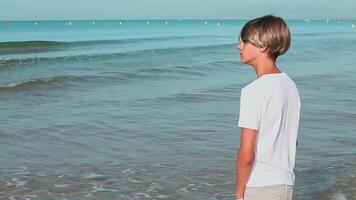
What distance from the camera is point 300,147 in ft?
25.6

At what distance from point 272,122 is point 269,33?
43cm

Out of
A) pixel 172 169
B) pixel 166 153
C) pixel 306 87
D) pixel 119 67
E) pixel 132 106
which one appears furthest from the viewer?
pixel 119 67

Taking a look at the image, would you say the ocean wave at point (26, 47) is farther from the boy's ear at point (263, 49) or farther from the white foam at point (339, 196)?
the boy's ear at point (263, 49)

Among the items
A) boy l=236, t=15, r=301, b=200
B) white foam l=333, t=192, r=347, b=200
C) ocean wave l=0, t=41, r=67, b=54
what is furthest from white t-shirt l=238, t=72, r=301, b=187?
ocean wave l=0, t=41, r=67, b=54

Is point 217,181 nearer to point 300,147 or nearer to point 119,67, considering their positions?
point 300,147

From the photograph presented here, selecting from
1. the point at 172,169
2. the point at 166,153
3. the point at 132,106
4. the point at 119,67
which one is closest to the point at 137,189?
the point at 172,169

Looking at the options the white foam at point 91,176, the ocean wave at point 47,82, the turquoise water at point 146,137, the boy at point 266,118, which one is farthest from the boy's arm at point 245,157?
the ocean wave at point 47,82

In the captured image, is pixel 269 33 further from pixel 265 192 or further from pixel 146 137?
pixel 146 137

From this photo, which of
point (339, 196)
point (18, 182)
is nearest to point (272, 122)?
point (339, 196)

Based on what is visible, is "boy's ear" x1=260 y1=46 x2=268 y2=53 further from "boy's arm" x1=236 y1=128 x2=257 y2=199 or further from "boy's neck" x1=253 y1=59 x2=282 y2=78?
"boy's arm" x1=236 y1=128 x2=257 y2=199

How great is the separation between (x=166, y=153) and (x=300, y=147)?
1901 mm

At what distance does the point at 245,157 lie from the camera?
2.72m

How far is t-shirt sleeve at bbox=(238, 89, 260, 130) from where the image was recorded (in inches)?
104

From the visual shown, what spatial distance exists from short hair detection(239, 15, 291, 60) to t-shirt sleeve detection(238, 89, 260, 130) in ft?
0.89
